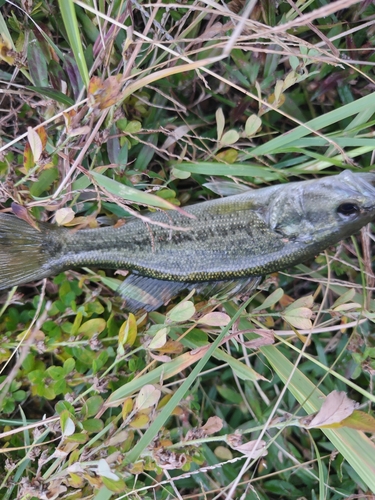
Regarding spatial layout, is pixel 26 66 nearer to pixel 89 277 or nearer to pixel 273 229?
pixel 89 277

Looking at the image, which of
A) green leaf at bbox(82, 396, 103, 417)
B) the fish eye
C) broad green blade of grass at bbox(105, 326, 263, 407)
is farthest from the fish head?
green leaf at bbox(82, 396, 103, 417)

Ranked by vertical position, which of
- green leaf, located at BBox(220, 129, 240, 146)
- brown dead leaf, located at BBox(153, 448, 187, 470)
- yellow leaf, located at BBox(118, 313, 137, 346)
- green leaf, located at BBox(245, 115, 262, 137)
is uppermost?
green leaf, located at BBox(245, 115, 262, 137)

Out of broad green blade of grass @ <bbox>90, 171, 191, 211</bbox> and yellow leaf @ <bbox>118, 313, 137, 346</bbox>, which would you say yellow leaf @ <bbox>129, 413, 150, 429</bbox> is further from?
broad green blade of grass @ <bbox>90, 171, 191, 211</bbox>

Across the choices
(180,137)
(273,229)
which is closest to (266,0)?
(180,137)

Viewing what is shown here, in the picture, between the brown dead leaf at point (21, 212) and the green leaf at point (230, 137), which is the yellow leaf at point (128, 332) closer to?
the brown dead leaf at point (21, 212)

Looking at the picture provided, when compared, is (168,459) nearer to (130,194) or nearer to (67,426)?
(67,426)

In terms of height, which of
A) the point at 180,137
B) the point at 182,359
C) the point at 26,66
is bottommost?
the point at 182,359
